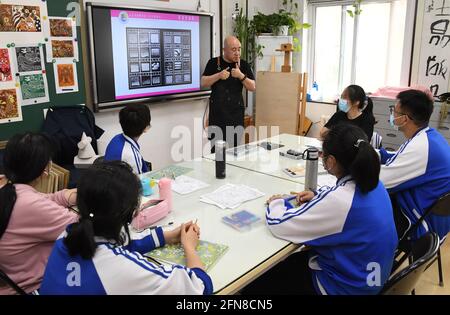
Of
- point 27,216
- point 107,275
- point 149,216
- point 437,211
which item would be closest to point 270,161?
point 437,211

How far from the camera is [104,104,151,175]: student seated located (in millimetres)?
2277

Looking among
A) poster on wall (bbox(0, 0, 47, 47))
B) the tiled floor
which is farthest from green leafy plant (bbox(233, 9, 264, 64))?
the tiled floor

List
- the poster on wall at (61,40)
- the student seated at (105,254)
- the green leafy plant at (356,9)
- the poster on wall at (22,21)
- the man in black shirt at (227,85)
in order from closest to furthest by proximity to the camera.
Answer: the student seated at (105,254), the poster on wall at (22,21), the poster on wall at (61,40), the man in black shirt at (227,85), the green leafy plant at (356,9)

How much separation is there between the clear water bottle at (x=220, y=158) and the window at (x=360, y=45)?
3204 mm

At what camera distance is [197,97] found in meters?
4.47

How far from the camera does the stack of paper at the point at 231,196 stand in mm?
1977

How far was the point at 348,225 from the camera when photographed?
4.64 ft

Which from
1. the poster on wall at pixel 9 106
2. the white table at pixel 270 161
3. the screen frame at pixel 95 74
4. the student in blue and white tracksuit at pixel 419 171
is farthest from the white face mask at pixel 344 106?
the poster on wall at pixel 9 106

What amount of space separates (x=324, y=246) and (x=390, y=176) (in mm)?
800

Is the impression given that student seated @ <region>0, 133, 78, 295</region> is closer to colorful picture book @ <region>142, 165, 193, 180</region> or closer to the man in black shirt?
colorful picture book @ <region>142, 165, 193, 180</region>

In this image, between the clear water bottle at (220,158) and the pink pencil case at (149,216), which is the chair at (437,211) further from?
the pink pencil case at (149,216)

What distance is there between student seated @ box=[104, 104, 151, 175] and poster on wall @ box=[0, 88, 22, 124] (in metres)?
1.24

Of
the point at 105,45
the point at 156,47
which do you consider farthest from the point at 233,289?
the point at 156,47

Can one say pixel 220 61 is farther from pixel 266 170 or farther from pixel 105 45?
pixel 266 170
